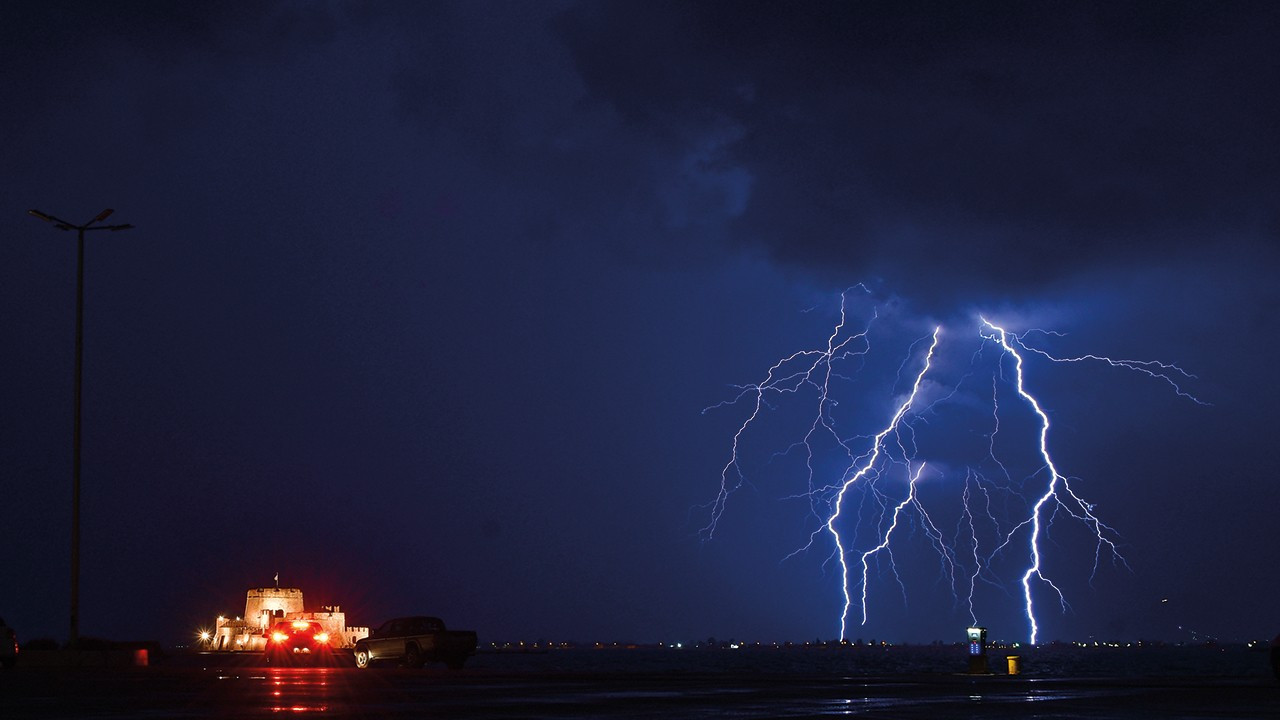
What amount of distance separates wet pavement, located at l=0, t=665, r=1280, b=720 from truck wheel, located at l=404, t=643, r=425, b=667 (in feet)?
27.4

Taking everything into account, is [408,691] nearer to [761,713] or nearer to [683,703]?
[683,703]

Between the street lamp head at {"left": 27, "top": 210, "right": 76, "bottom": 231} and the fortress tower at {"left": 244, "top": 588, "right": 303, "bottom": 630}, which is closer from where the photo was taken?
the street lamp head at {"left": 27, "top": 210, "right": 76, "bottom": 231}

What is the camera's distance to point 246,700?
17688 millimetres

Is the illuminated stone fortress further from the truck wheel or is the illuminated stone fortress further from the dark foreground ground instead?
the dark foreground ground

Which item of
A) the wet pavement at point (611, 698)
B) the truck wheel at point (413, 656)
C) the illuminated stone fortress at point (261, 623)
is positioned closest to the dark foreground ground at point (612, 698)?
the wet pavement at point (611, 698)

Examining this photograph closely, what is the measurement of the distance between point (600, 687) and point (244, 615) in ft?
181

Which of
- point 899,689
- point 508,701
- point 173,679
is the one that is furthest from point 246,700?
point 899,689

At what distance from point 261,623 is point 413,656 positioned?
125ft

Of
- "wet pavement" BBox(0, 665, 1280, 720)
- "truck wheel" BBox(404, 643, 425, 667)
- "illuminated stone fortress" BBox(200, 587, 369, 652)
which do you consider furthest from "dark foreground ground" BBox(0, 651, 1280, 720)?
"illuminated stone fortress" BBox(200, 587, 369, 652)

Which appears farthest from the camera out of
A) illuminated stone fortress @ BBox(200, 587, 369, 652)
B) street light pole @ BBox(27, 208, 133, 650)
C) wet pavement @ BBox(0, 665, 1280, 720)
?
illuminated stone fortress @ BBox(200, 587, 369, 652)

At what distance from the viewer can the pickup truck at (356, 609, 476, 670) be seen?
117 feet

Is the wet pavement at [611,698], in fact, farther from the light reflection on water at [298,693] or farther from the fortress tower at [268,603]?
the fortress tower at [268,603]

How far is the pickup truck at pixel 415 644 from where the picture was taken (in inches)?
1401

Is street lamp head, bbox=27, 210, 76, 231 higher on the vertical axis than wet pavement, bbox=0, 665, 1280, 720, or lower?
higher
